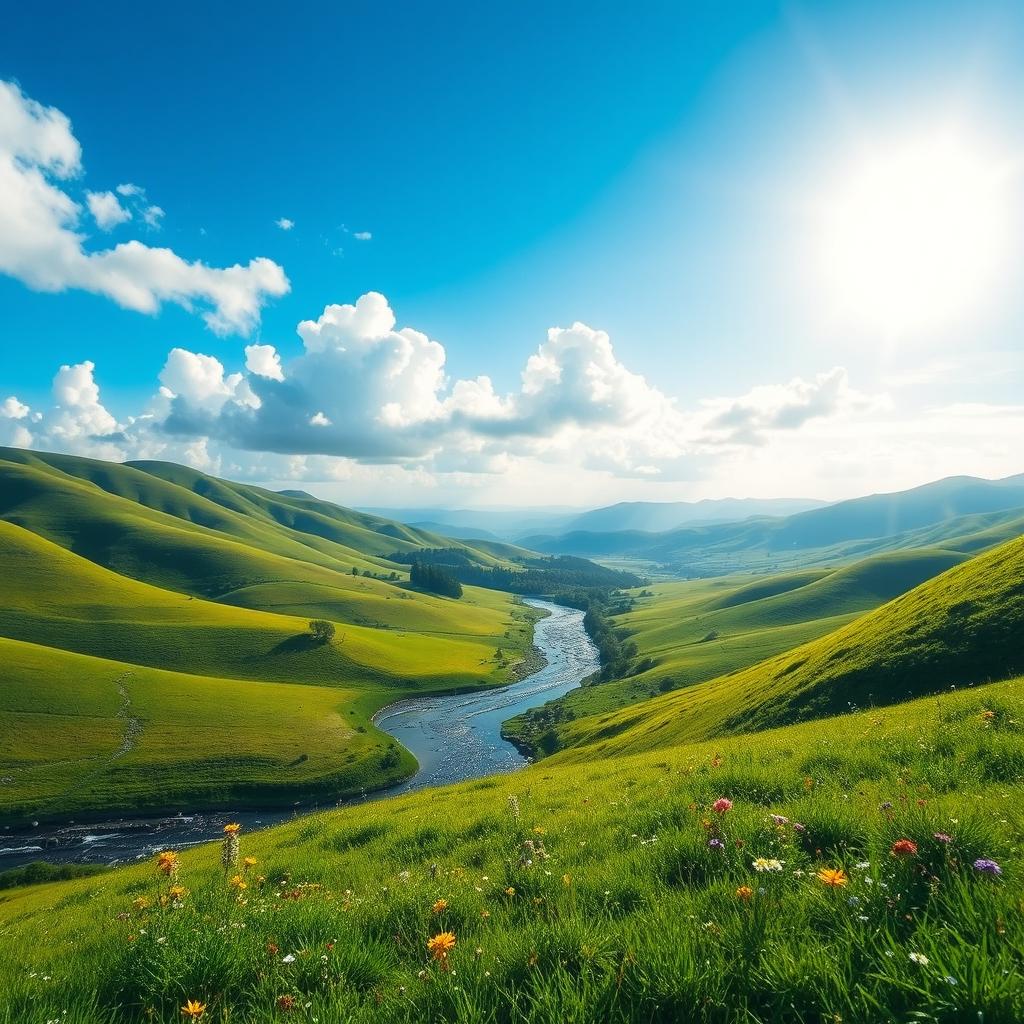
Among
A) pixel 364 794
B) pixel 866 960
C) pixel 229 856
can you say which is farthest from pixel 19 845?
pixel 866 960

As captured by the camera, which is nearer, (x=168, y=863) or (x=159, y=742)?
(x=168, y=863)

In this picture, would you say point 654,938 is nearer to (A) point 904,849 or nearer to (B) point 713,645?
(A) point 904,849

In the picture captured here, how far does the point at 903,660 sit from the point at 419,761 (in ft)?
281

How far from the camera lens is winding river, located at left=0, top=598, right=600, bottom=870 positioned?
71.1 m

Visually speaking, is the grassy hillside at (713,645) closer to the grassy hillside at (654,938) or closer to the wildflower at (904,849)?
the grassy hillside at (654,938)

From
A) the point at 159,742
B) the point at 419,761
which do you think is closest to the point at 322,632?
the point at 159,742

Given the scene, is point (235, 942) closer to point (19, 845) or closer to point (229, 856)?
point (229, 856)

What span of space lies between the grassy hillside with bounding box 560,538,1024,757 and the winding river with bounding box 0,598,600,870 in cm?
5291

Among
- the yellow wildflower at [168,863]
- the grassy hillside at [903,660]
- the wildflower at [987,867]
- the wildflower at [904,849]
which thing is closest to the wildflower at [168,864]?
the yellow wildflower at [168,863]

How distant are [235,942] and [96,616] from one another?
612 feet

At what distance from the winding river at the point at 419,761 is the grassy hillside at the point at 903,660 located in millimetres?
52907

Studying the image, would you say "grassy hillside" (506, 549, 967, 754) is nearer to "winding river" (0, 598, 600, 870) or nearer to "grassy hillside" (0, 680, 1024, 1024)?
"winding river" (0, 598, 600, 870)

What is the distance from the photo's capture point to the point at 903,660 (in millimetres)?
37875

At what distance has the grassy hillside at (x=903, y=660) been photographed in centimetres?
3434
